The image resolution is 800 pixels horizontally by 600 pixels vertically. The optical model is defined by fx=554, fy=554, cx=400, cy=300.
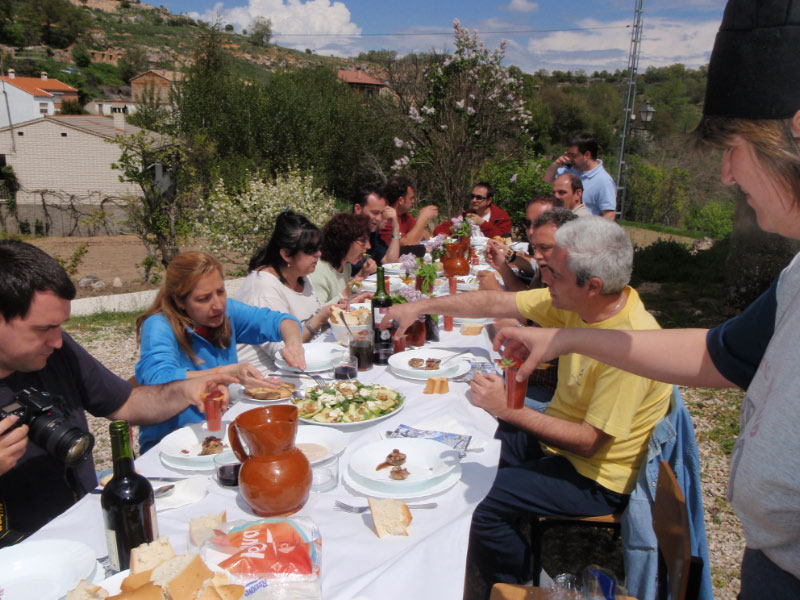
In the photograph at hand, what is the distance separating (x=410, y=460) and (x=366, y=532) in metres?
0.34

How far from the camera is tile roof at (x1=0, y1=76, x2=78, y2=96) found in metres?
48.2

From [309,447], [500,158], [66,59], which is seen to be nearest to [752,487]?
[309,447]

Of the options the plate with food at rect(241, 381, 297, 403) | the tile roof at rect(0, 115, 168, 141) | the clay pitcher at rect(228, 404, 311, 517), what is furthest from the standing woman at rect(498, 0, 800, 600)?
the tile roof at rect(0, 115, 168, 141)

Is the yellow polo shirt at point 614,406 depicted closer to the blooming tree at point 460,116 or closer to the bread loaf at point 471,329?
the bread loaf at point 471,329

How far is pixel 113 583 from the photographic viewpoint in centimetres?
112

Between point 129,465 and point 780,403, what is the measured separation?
131 cm

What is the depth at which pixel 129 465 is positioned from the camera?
3.97ft

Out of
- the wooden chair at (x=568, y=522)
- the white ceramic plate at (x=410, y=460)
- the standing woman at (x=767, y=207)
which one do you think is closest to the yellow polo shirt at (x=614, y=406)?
the wooden chair at (x=568, y=522)

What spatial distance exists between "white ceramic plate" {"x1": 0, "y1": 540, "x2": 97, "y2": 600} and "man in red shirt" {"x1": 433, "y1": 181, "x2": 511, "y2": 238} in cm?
611

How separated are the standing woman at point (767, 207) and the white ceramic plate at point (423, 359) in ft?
4.52

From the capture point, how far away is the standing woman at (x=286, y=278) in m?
3.35

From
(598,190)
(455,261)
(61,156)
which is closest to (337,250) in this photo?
(455,261)

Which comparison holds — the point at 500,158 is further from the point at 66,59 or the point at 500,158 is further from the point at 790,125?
the point at 66,59

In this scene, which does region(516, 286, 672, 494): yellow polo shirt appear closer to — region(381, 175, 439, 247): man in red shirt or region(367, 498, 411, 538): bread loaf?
region(367, 498, 411, 538): bread loaf
